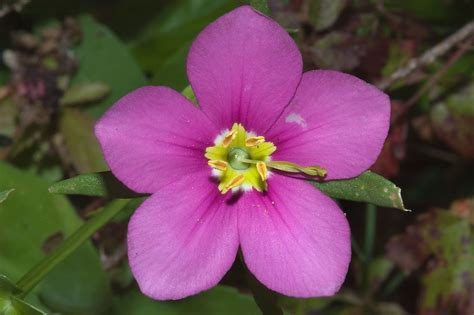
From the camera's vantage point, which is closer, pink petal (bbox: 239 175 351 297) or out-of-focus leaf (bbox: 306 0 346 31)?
pink petal (bbox: 239 175 351 297)

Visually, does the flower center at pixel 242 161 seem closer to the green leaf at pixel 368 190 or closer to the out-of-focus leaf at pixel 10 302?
the green leaf at pixel 368 190

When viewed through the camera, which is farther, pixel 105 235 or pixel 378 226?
pixel 378 226

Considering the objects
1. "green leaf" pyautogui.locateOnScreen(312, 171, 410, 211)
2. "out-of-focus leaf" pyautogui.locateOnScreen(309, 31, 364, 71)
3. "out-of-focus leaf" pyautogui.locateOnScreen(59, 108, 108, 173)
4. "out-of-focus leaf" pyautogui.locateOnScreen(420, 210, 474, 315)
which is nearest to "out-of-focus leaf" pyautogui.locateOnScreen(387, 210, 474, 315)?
"out-of-focus leaf" pyautogui.locateOnScreen(420, 210, 474, 315)

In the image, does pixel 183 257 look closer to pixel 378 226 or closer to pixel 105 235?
pixel 105 235

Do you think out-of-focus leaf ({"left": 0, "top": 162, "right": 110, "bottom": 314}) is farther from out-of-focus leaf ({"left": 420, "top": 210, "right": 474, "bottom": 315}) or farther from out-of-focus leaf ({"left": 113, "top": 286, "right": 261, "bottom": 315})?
out-of-focus leaf ({"left": 420, "top": 210, "right": 474, "bottom": 315})

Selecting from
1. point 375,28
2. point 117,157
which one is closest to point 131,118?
point 117,157

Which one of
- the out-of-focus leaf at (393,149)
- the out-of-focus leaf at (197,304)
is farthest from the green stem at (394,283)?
the out-of-focus leaf at (197,304)
